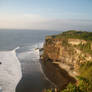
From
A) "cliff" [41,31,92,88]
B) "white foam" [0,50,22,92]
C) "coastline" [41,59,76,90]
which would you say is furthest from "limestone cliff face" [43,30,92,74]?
"white foam" [0,50,22,92]

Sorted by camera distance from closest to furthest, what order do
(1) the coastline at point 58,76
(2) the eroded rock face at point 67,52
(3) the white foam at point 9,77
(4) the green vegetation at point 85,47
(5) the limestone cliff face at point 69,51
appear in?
(3) the white foam at point 9,77
(1) the coastline at point 58,76
(4) the green vegetation at point 85,47
(5) the limestone cliff face at point 69,51
(2) the eroded rock face at point 67,52

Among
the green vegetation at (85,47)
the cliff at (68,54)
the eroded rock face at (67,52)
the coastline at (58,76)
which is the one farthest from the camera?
the eroded rock face at (67,52)

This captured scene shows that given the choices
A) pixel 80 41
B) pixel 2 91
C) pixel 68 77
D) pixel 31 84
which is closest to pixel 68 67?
pixel 68 77

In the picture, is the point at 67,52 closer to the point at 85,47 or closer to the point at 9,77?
the point at 85,47

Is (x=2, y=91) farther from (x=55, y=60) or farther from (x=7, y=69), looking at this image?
(x=55, y=60)

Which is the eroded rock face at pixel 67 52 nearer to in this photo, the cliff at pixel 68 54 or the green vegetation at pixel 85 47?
the cliff at pixel 68 54

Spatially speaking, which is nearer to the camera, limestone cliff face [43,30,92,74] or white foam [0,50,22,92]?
white foam [0,50,22,92]

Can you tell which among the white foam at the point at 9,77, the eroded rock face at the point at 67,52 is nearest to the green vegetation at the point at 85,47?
the eroded rock face at the point at 67,52

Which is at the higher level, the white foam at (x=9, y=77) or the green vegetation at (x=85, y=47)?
the green vegetation at (x=85, y=47)

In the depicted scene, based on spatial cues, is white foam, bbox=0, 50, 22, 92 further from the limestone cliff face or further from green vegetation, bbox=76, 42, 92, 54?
green vegetation, bbox=76, 42, 92, 54
